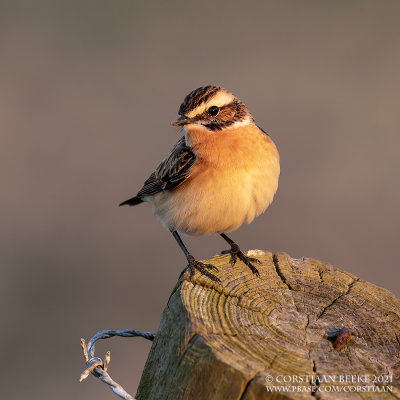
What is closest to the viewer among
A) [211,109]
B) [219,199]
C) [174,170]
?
[219,199]

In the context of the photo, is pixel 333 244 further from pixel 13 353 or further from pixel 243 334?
pixel 243 334

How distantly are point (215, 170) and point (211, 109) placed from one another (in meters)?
0.57

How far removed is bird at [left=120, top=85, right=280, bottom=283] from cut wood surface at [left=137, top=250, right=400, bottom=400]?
1.05m

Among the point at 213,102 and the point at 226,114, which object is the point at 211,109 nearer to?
the point at 213,102

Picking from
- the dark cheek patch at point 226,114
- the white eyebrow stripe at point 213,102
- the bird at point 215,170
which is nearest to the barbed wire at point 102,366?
the bird at point 215,170

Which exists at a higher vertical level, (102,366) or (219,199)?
(219,199)

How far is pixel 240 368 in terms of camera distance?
305 centimetres

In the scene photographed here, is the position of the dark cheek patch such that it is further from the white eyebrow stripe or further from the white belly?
the white belly

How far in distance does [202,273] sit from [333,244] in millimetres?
6263

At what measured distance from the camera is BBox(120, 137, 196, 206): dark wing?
5609 mm

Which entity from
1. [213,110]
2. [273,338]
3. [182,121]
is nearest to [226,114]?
[213,110]

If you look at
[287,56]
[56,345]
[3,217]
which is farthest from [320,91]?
[56,345]

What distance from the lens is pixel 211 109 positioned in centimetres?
562

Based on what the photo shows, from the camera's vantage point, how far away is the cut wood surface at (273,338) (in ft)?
10.1
